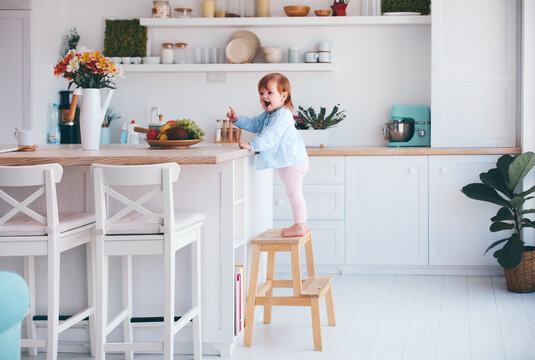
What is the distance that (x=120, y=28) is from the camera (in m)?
6.02

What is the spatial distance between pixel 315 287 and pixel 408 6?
2.86 m

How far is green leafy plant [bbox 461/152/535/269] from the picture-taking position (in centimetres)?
458

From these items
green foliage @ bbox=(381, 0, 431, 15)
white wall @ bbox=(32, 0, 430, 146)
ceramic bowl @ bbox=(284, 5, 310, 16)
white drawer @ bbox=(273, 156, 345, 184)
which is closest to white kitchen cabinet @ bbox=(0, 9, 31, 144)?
white wall @ bbox=(32, 0, 430, 146)

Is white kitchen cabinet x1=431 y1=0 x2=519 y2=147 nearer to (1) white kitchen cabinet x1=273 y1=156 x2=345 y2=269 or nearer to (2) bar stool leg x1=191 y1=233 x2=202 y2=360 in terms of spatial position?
(1) white kitchen cabinet x1=273 y1=156 x2=345 y2=269

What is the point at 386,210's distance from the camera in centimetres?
526

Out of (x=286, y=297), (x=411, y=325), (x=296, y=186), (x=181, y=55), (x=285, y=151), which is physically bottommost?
→ (x=411, y=325)

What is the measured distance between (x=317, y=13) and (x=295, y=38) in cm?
28

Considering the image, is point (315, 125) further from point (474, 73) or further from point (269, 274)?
point (269, 274)

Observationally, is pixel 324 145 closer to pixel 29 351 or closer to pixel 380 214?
pixel 380 214

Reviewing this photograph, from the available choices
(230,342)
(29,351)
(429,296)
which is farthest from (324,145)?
(29,351)

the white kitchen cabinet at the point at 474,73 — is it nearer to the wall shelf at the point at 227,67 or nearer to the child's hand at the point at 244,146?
the wall shelf at the point at 227,67

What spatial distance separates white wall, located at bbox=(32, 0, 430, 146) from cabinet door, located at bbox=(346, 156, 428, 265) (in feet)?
2.24

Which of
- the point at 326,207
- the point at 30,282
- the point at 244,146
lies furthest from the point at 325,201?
the point at 30,282

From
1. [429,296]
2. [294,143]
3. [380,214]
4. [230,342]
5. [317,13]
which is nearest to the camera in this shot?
[230,342]
